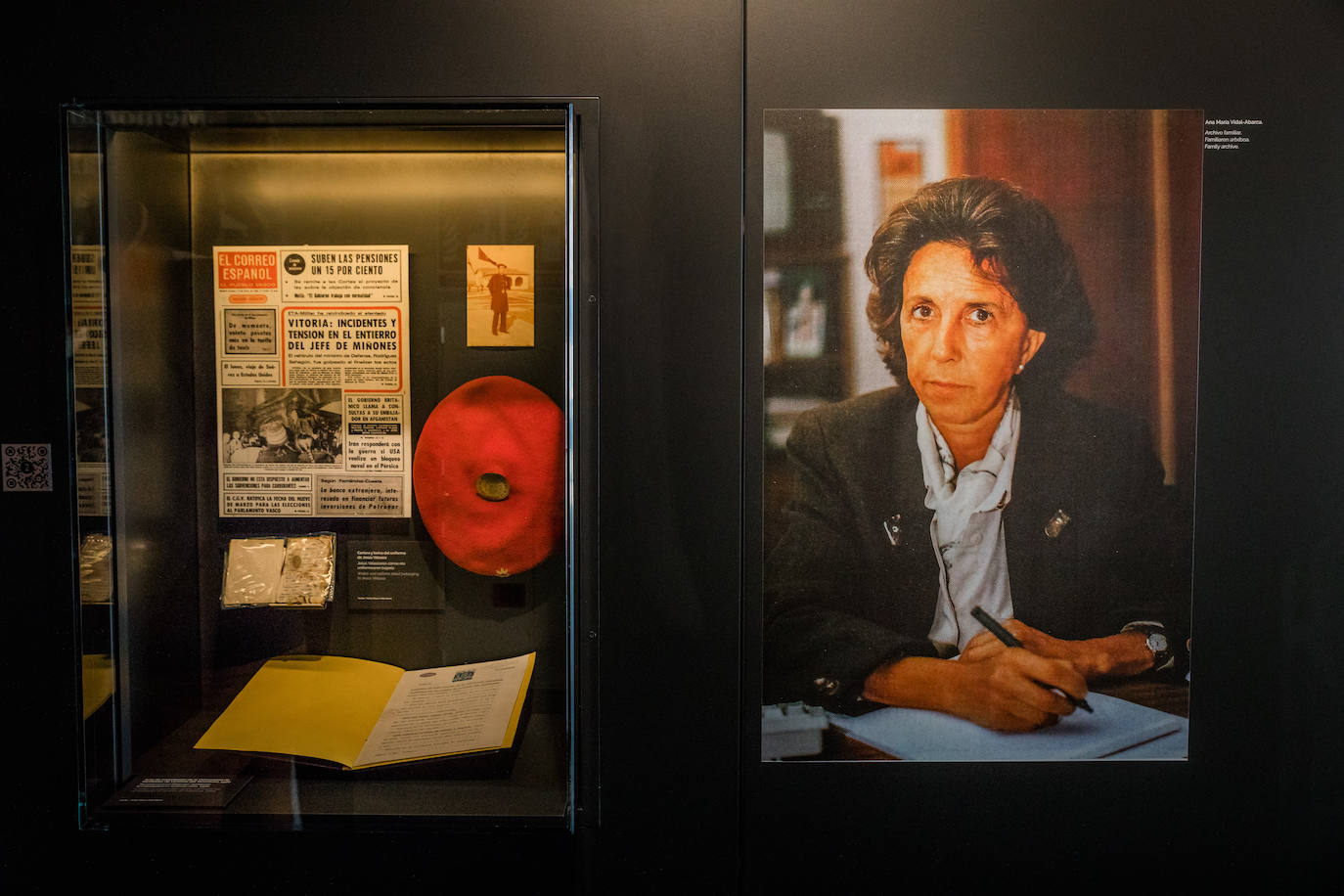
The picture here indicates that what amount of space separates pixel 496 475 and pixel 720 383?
413mm

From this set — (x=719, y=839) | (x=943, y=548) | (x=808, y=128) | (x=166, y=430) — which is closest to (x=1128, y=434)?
Result: (x=943, y=548)

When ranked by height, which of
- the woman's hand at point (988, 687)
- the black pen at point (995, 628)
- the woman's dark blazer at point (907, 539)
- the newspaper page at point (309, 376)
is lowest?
the woman's hand at point (988, 687)

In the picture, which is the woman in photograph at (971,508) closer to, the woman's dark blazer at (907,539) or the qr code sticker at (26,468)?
the woman's dark blazer at (907,539)

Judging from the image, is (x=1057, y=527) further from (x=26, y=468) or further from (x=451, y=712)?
(x=26, y=468)

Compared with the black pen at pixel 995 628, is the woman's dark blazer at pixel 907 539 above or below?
above

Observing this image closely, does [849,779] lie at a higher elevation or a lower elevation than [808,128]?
lower

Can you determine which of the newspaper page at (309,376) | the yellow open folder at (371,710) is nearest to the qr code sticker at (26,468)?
the newspaper page at (309,376)

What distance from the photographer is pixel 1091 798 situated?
1259mm

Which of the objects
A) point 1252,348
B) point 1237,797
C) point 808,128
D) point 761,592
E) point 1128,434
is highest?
point 808,128

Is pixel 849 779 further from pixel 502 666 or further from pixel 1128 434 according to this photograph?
pixel 1128 434

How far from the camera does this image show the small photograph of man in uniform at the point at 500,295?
1.19m

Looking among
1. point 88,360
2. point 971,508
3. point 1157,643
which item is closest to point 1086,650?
point 1157,643

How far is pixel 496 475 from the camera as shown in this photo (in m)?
1.24

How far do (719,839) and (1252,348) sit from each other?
124 cm
